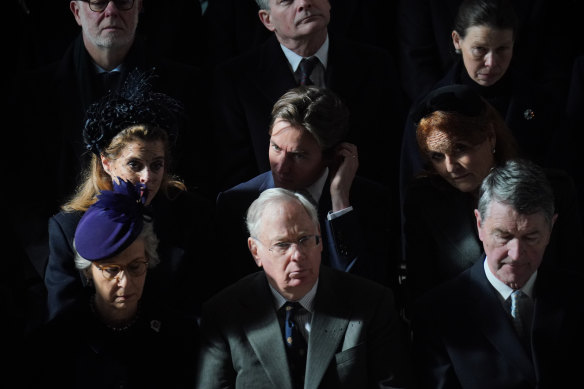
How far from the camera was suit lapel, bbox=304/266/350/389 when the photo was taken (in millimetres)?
3954

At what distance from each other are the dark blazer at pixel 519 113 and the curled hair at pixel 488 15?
0.71 feet

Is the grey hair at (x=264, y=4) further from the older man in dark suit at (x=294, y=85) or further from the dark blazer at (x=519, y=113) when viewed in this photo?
the dark blazer at (x=519, y=113)

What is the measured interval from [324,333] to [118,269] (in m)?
0.84

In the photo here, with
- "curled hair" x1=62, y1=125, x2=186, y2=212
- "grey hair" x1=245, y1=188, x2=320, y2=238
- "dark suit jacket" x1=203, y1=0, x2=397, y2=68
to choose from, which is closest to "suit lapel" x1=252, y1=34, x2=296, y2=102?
"dark suit jacket" x1=203, y1=0, x2=397, y2=68

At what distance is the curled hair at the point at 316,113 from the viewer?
4.48m

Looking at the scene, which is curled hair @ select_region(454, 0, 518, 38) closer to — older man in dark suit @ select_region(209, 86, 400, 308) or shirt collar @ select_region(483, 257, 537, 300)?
older man in dark suit @ select_region(209, 86, 400, 308)

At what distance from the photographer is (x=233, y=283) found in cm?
450

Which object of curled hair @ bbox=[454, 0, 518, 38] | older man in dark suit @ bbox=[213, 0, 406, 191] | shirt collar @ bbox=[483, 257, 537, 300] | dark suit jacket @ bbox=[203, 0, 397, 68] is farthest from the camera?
dark suit jacket @ bbox=[203, 0, 397, 68]

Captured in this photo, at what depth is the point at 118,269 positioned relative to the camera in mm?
4000

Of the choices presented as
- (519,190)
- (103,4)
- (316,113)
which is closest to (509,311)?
(519,190)

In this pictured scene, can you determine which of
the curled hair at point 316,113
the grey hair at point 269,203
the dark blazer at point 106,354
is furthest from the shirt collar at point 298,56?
the dark blazer at point 106,354

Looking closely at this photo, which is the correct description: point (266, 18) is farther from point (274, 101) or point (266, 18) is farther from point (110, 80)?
point (110, 80)

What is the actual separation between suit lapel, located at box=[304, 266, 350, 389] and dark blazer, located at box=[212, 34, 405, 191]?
106 cm

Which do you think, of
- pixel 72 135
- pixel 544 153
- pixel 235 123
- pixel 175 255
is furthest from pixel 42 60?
pixel 544 153
